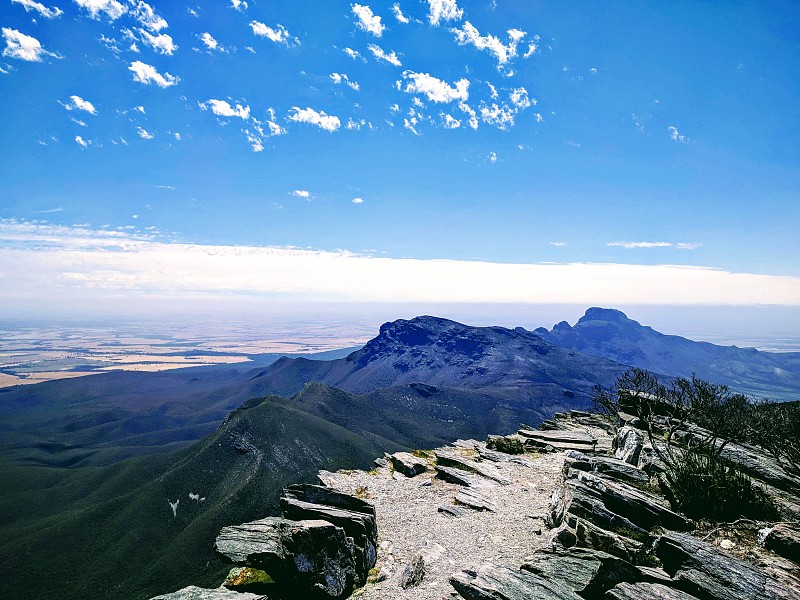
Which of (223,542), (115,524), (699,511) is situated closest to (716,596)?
(699,511)

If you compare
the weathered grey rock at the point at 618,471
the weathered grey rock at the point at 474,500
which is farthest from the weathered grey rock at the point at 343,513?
the weathered grey rock at the point at 618,471

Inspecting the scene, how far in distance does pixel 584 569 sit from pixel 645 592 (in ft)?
7.57

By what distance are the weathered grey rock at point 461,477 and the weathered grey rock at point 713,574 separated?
18.3 metres

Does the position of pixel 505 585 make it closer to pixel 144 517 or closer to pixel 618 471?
pixel 618 471

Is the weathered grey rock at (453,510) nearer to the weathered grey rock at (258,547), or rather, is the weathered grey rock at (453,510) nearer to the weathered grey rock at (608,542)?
the weathered grey rock at (608,542)

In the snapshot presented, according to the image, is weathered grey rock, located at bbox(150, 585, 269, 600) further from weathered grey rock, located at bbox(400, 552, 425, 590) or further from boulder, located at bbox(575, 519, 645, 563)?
boulder, located at bbox(575, 519, 645, 563)

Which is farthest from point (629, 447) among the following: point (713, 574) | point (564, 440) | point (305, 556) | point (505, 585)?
point (305, 556)

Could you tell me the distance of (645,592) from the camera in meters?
14.6

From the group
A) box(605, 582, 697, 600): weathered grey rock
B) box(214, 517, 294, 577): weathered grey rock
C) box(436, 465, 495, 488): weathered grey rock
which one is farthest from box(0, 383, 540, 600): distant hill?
box(605, 582, 697, 600): weathered grey rock

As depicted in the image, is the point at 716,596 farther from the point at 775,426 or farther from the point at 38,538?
the point at 38,538

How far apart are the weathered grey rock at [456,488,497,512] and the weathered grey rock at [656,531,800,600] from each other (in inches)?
510

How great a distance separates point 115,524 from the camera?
493 ft

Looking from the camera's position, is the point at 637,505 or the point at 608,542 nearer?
the point at 608,542

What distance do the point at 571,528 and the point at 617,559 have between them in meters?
3.42
